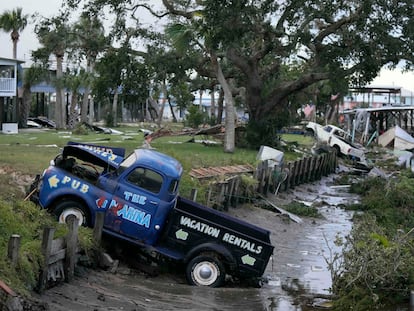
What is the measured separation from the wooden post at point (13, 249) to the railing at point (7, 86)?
39794 mm

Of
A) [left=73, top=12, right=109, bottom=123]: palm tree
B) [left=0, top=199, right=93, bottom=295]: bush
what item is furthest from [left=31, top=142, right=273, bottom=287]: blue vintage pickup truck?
[left=73, top=12, right=109, bottom=123]: palm tree

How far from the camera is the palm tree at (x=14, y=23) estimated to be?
199 feet

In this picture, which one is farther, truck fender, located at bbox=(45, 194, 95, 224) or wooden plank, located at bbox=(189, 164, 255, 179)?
wooden plank, located at bbox=(189, 164, 255, 179)

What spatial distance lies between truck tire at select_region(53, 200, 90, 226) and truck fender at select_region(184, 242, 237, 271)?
199 cm

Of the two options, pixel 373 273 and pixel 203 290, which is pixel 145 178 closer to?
pixel 203 290

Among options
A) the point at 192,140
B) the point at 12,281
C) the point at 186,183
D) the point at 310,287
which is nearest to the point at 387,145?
the point at 192,140

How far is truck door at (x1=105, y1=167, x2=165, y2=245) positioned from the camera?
44.7ft

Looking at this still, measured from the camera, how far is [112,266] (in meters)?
13.2

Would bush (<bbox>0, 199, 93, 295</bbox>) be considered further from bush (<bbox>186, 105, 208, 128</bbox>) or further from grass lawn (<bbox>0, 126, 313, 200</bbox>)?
bush (<bbox>186, 105, 208, 128</bbox>)

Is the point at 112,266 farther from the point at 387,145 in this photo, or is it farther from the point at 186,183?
the point at 387,145

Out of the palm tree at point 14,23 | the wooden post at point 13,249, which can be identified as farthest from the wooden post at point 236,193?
the palm tree at point 14,23

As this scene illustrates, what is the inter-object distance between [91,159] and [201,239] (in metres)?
3.14

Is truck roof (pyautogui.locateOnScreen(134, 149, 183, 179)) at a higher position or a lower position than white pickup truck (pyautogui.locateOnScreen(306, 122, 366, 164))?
higher

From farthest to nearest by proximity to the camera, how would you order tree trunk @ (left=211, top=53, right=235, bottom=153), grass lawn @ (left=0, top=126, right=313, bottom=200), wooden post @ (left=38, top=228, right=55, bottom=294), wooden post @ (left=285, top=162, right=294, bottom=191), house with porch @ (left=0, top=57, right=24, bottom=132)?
house with porch @ (left=0, top=57, right=24, bottom=132)
tree trunk @ (left=211, top=53, right=235, bottom=153)
wooden post @ (left=285, top=162, right=294, bottom=191)
grass lawn @ (left=0, top=126, right=313, bottom=200)
wooden post @ (left=38, top=228, right=55, bottom=294)
